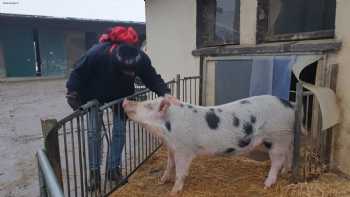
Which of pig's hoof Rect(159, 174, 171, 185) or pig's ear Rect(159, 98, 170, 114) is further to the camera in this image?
pig's hoof Rect(159, 174, 171, 185)

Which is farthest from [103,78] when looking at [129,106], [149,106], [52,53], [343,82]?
[52,53]

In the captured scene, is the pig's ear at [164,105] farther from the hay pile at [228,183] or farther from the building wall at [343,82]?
the building wall at [343,82]

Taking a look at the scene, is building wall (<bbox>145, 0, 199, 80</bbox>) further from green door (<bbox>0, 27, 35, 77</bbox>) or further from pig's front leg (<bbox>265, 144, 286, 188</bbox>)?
green door (<bbox>0, 27, 35, 77</bbox>)

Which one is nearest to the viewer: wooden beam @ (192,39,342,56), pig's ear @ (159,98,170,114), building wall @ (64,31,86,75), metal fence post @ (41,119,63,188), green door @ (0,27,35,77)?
metal fence post @ (41,119,63,188)

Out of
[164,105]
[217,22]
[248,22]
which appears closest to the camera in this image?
[164,105]

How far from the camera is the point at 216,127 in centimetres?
320

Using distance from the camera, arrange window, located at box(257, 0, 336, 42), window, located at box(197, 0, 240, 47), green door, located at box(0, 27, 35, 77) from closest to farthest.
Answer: window, located at box(257, 0, 336, 42) → window, located at box(197, 0, 240, 47) → green door, located at box(0, 27, 35, 77)

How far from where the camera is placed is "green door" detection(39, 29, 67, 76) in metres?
21.2

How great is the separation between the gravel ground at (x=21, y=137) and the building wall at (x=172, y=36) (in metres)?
2.80

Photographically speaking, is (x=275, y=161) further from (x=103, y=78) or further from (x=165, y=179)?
(x=103, y=78)

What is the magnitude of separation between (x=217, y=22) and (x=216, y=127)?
310 centimetres

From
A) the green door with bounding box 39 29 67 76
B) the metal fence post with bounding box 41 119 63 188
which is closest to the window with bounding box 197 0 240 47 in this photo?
the metal fence post with bounding box 41 119 63 188

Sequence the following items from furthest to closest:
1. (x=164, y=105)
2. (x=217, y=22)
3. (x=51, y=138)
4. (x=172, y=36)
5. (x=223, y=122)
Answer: (x=172, y=36)
(x=217, y=22)
(x=223, y=122)
(x=164, y=105)
(x=51, y=138)

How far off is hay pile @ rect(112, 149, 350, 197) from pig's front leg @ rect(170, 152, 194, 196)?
3.7 inches
